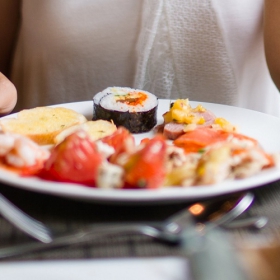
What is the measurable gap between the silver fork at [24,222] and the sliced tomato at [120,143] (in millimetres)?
149

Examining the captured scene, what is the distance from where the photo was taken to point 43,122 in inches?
38.6

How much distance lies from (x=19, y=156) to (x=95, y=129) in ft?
0.90

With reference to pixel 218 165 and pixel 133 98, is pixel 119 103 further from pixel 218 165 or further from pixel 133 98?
pixel 218 165

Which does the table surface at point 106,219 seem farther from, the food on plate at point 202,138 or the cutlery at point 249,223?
the food on plate at point 202,138

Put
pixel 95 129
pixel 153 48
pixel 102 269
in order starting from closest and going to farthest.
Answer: pixel 102 269
pixel 95 129
pixel 153 48

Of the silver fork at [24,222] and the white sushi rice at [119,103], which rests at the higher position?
the silver fork at [24,222]

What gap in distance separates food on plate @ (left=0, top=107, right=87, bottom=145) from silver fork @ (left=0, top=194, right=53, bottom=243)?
11.0 inches

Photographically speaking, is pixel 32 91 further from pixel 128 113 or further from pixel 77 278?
pixel 77 278

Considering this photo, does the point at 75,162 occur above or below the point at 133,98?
above

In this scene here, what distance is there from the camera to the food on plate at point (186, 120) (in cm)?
94

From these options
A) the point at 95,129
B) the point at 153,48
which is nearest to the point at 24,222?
the point at 95,129

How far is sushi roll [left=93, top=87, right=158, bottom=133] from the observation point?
3.30 feet

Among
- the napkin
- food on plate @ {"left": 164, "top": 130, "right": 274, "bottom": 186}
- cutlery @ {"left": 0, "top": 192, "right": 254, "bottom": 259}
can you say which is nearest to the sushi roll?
food on plate @ {"left": 164, "top": 130, "right": 274, "bottom": 186}

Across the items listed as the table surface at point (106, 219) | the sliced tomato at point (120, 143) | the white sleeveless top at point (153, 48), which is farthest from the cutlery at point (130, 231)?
the white sleeveless top at point (153, 48)
